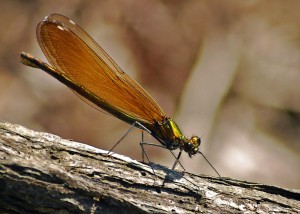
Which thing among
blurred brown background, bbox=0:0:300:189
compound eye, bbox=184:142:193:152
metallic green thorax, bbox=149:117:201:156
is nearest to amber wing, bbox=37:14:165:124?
metallic green thorax, bbox=149:117:201:156

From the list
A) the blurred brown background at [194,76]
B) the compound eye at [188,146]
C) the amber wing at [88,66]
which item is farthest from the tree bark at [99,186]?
the blurred brown background at [194,76]

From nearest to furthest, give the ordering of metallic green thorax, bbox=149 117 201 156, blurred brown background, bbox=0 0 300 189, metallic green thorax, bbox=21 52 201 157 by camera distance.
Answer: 1. metallic green thorax, bbox=21 52 201 157
2. metallic green thorax, bbox=149 117 201 156
3. blurred brown background, bbox=0 0 300 189

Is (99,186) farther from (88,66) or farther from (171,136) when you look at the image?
(171,136)

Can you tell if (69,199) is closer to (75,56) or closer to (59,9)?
(75,56)

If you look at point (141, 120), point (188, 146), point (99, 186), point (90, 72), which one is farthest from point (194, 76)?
point (99, 186)

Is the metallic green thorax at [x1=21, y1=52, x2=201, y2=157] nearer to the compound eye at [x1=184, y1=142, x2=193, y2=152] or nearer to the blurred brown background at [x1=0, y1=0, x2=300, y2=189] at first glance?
the compound eye at [x1=184, y1=142, x2=193, y2=152]

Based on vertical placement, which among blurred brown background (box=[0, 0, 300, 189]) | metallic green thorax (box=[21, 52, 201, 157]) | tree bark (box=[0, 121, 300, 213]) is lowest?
tree bark (box=[0, 121, 300, 213])

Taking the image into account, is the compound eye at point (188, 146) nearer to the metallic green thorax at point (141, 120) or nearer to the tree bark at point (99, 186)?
the metallic green thorax at point (141, 120)
